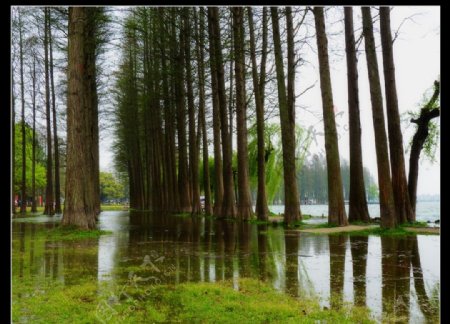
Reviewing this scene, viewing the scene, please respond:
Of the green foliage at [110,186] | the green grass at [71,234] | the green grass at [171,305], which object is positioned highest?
the green foliage at [110,186]

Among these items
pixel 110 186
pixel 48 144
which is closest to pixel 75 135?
pixel 48 144

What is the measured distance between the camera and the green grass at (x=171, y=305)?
15.7 ft

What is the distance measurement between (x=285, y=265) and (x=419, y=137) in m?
12.3

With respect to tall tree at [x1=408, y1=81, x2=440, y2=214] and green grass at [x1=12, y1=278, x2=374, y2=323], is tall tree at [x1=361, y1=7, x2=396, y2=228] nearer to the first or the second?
tall tree at [x1=408, y1=81, x2=440, y2=214]

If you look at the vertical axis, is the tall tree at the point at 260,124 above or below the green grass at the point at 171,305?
above

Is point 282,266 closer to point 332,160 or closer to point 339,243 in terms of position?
point 339,243

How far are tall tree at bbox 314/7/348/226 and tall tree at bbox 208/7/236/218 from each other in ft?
18.9

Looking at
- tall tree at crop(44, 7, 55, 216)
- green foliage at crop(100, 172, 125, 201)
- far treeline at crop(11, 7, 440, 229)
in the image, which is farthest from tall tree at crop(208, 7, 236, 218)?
green foliage at crop(100, 172, 125, 201)

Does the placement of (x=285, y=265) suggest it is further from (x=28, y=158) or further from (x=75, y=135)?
(x=28, y=158)

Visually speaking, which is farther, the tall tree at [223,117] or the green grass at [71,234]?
the tall tree at [223,117]

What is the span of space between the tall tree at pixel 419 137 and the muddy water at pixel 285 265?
6144mm

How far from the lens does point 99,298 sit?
5652 mm

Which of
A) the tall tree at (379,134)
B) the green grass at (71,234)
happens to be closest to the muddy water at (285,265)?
the green grass at (71,234)

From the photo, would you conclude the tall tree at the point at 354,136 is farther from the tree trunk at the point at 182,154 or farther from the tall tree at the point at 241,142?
the tree trunk at the point at 182,154
